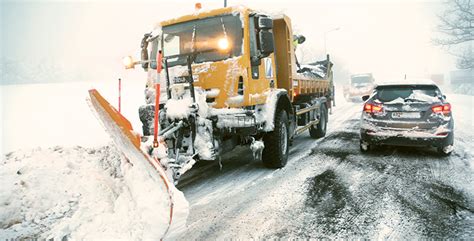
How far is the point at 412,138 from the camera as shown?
6.41m

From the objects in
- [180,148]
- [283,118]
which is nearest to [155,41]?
[180,148]

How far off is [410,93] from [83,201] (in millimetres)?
6119

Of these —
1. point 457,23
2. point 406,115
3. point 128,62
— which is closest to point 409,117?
point 406,115

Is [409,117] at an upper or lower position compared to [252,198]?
upper

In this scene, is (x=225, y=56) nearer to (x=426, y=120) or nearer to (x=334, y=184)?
(x=334, y=184)

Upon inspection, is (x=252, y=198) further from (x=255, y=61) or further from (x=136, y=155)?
(x=255, y=61)

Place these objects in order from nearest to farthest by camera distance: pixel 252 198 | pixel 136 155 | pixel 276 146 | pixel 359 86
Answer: pixel 136 155 → pixel 252 198 → pixel 276 146 → pixel 359 86

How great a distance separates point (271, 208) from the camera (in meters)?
4.12

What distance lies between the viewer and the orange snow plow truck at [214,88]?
4656mm

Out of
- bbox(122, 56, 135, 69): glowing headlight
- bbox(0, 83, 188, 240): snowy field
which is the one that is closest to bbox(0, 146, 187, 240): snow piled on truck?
bbox(0, 83, 188, 240): snowy field

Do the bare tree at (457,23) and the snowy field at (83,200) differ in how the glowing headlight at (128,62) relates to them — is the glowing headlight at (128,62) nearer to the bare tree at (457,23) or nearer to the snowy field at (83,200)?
the snowy field at (83,200)

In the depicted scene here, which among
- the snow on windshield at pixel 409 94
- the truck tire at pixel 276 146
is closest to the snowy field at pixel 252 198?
the truck tire at pixel 276 146

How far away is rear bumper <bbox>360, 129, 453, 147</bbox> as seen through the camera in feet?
20.8

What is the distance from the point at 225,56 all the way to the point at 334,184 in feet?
8.33
